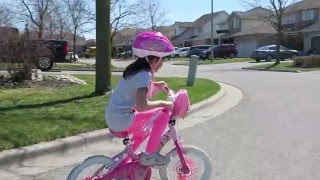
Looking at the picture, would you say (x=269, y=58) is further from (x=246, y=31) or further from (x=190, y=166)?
(x=190, y=166)

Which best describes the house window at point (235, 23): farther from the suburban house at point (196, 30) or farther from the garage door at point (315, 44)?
the garage door at point (315, 44)

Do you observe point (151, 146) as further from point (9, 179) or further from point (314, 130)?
point (314, 130)

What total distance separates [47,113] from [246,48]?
59836mm

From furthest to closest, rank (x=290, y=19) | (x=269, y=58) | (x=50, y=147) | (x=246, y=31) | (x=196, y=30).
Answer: (x=196, y=30), (x=246, y=31), (x=290, y=19), (x=269, y=58), (x=50, y=147)

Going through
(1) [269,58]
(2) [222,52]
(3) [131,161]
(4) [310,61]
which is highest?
(2) [222,52]

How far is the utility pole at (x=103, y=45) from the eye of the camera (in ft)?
37.6

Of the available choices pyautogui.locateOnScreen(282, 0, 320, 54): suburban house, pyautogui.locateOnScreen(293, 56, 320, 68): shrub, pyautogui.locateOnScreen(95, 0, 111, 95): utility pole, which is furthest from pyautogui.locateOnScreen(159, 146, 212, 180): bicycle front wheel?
pyautogui.locateOnScreen(282, 0, 320, 54): suburban house

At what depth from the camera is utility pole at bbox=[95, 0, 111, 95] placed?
37.6ft

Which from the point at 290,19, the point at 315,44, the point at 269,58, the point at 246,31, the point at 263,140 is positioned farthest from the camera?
the point at 246,31

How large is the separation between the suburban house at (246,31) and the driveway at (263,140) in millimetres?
42121

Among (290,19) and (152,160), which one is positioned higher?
(290,19)

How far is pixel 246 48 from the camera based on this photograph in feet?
219

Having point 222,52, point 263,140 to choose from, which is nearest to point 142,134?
point 263,140

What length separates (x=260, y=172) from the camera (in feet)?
19.1
